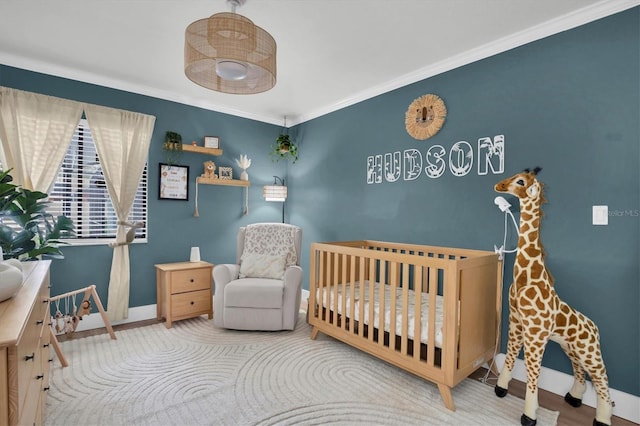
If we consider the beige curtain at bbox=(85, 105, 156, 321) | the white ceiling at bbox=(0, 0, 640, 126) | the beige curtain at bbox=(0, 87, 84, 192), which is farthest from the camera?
the beige curtain at bbox=(85, 105, 156, 321)

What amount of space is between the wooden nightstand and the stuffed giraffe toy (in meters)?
2.78

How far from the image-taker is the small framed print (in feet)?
12.9

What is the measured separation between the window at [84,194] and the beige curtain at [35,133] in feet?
0.39

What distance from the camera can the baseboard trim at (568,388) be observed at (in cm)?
186

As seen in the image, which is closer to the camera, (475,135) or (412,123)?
(475,135)

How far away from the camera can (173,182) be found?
142 inches

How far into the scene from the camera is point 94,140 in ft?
10.1

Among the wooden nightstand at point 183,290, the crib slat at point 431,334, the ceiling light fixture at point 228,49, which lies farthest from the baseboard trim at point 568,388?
the wooden nightstand at point 183,290

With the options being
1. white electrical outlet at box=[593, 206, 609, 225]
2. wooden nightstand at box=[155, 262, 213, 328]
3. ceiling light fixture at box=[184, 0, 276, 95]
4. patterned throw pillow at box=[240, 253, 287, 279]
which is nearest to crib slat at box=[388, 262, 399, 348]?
white electrical outlet at box=[593, 206, 609, 225]

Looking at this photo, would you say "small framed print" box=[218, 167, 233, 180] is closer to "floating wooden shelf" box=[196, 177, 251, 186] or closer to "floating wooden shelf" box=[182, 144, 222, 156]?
"floating wooden shelf" box=[196, 177, 251, 186]

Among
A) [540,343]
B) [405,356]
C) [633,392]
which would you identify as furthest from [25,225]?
[633,392]

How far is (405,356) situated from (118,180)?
9.99ft

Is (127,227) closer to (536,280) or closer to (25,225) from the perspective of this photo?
(25,225)

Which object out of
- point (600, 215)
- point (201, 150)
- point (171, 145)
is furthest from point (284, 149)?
point (600, 215)
